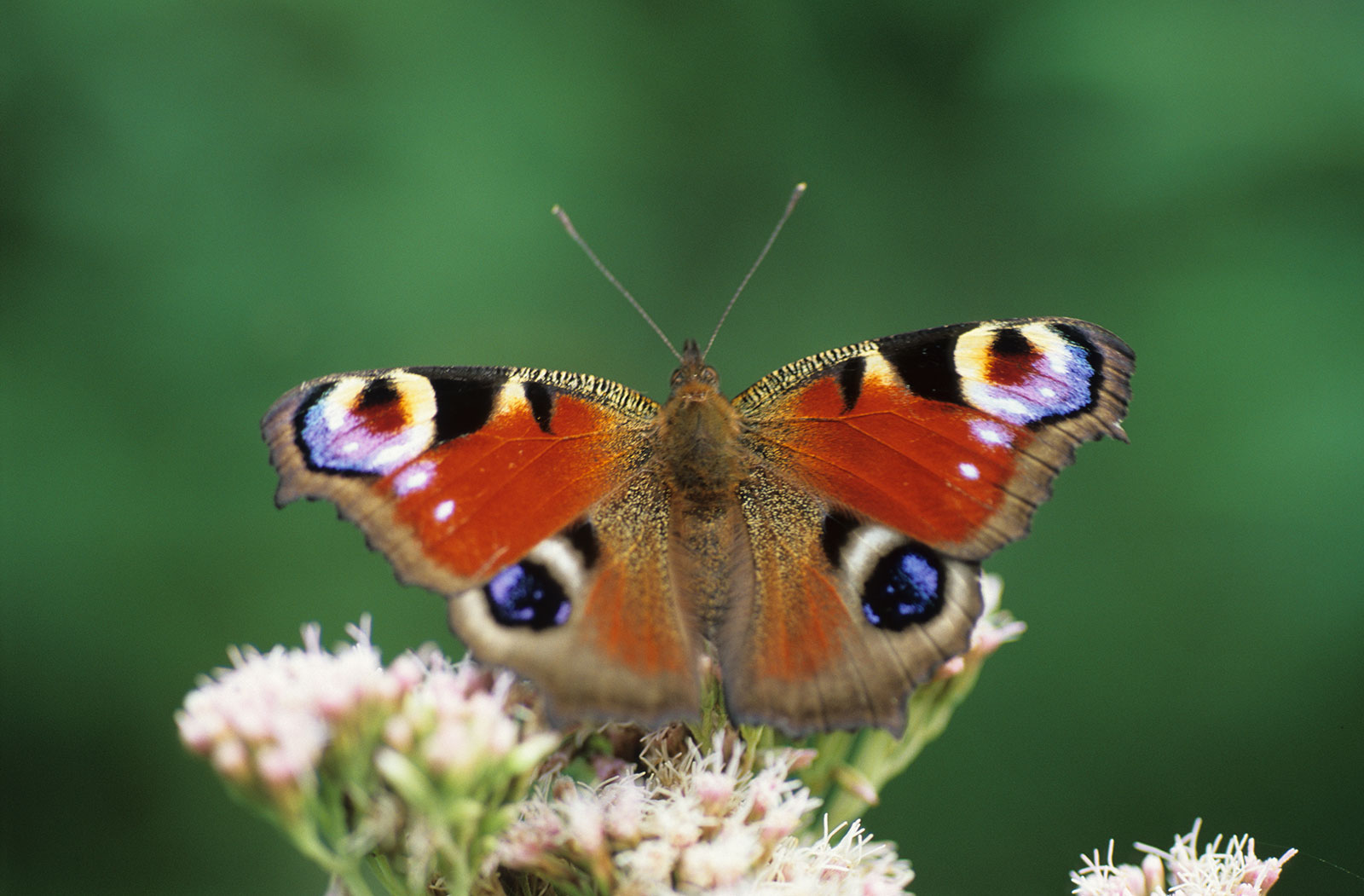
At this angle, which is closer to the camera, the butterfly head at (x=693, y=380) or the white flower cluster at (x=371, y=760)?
the white flower cluster at (x=371, y=760)

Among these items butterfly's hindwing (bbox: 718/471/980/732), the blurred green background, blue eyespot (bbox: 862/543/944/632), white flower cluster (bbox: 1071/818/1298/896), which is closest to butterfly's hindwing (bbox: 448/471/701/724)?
butterfly's hindwing (bbox: 718/471/980/732)

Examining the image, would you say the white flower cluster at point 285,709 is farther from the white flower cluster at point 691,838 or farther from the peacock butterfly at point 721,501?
the white flower cluster at point 691,838

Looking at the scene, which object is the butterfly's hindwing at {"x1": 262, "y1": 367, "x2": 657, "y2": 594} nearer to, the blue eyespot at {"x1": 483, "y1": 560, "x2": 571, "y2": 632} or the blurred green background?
the blue eyespot at {"x1": 483, "y1": 560, "x2": 571, "y2": 632}

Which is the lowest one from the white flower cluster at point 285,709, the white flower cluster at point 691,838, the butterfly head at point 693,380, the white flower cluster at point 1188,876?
the white flower cluster at point 1188,876

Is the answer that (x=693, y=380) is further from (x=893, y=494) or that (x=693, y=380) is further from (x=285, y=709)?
(x=285, y=709)

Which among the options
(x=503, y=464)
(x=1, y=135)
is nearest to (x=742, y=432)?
(x=503, y=464)

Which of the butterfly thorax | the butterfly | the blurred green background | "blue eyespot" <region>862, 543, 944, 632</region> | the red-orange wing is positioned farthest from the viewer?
the blurred green background

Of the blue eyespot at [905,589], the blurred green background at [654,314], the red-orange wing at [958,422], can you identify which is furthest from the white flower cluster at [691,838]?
the blurred green background at [654,314]
